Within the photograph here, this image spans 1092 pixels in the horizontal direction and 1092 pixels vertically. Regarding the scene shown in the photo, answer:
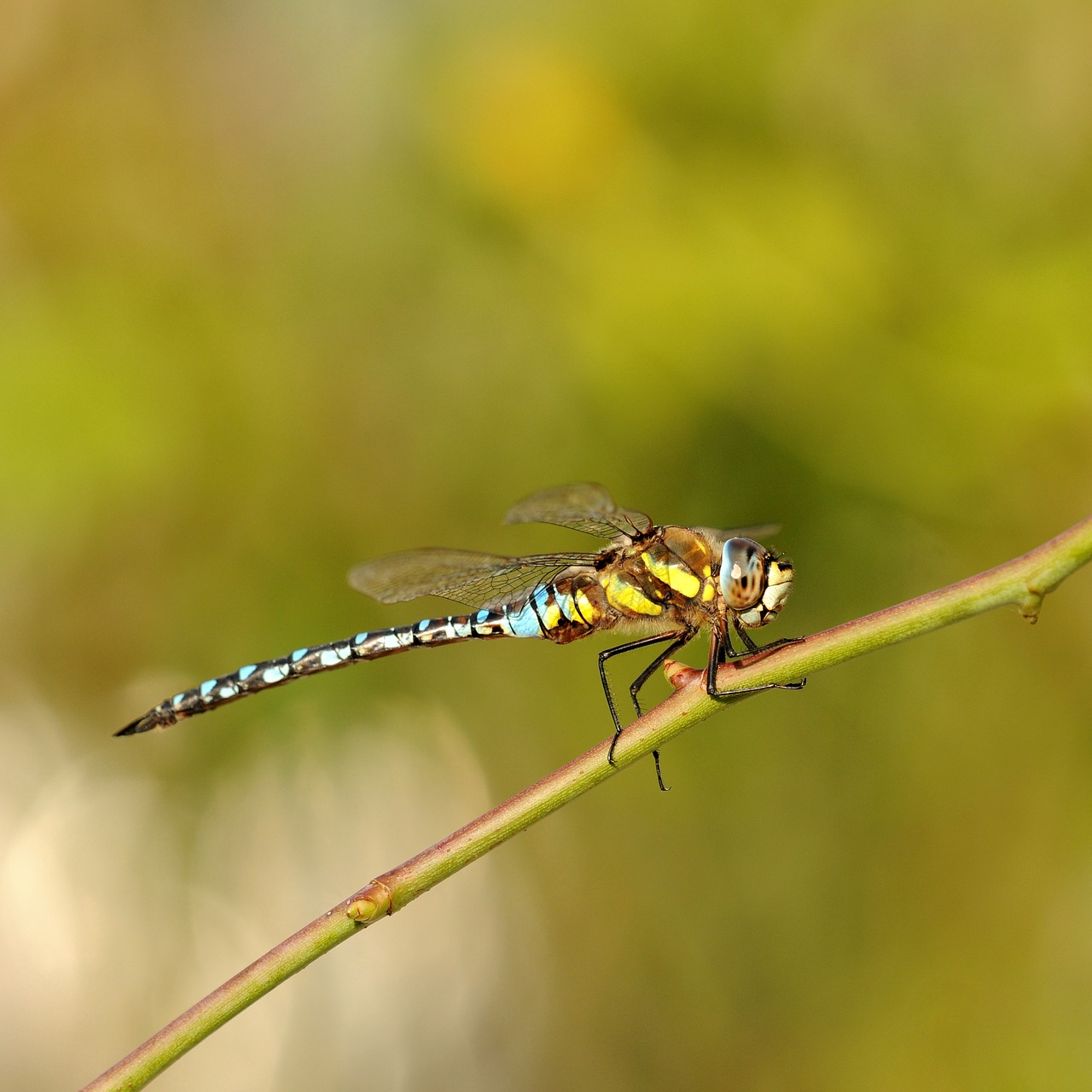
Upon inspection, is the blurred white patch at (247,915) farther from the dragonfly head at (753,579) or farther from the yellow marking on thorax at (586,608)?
the dragonfly head at (753,579)

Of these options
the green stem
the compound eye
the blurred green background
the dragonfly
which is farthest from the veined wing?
the green stem

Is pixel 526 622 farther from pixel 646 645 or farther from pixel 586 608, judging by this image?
pixel 646 645

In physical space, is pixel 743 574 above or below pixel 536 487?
below

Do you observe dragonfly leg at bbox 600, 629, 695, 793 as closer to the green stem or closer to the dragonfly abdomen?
the dragonfly abdomen

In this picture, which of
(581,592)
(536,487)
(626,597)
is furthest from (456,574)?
(536,487)

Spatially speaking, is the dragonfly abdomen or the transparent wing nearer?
the transparent wing

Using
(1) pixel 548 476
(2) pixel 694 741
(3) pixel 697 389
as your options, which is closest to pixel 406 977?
(2) pixel 694 741

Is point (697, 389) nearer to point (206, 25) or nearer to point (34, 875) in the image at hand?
point (206, 25)
